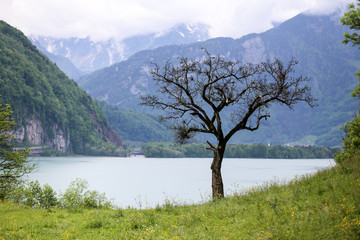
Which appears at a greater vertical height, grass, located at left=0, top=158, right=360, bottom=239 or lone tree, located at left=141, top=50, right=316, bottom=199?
lone tree, located at left=141, top=50, right=316, bottom=199

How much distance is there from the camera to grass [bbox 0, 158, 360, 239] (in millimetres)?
10719

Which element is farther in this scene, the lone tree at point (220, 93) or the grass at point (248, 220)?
the lone tree at point (220, 93)

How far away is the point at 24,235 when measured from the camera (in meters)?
13.8

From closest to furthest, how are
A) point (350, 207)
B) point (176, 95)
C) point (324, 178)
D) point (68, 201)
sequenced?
point (350, 207) < point (324, 178) < point (176, 95) < point (68, 201)

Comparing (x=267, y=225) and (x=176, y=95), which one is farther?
(x=176, y=95)

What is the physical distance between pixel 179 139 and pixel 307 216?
14258mm

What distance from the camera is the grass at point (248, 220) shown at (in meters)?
10.7

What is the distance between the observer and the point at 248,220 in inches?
518

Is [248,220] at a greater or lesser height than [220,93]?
lesser

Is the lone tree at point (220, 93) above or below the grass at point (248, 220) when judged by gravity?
above

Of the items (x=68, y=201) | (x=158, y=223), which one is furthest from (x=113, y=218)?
(x=68, y=201)

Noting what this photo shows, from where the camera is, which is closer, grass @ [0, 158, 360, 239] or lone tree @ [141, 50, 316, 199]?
grass @ [0, 158, 360, 239]

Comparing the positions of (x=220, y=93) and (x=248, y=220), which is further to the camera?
(x=220, y=93)

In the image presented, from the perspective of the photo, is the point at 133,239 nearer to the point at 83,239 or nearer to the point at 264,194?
the point at 83,239
